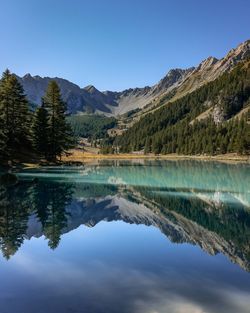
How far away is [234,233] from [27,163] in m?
55.6

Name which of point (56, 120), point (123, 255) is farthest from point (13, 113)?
point (123, 255)

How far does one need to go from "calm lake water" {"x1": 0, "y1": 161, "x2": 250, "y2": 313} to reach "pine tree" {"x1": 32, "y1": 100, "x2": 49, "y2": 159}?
4524cm

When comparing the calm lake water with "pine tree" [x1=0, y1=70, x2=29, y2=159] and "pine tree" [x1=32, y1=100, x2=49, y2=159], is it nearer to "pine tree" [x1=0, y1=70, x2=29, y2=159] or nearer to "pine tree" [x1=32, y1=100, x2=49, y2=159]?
"pine tree" [x1=0, y1=70, x2=29, y2=159]

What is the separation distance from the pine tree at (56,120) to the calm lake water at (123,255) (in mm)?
50007

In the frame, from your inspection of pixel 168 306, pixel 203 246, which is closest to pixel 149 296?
pixel 168 306

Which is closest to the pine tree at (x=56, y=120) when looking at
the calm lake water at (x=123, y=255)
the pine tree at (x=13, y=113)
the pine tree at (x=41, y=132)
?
the pine tree at (x=41, y=132)

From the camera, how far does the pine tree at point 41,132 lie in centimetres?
7875

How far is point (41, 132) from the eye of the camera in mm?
→ 79438

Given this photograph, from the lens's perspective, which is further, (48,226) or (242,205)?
(242,205)

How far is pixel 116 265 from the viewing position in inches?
605

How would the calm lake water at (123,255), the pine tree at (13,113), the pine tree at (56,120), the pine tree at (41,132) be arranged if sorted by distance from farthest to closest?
the pine tree at (56,120) < the pine tree at (41,132) < the pine tree at (13,113) < the calm lake water at (123,255)

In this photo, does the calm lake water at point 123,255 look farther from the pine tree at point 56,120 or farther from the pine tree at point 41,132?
the pine tree at point 56,120

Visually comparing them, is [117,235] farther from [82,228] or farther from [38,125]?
[38,125]

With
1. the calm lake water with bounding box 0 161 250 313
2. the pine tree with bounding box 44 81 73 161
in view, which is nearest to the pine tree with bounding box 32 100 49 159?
the pine tree with bounding box 44 81 73 161
